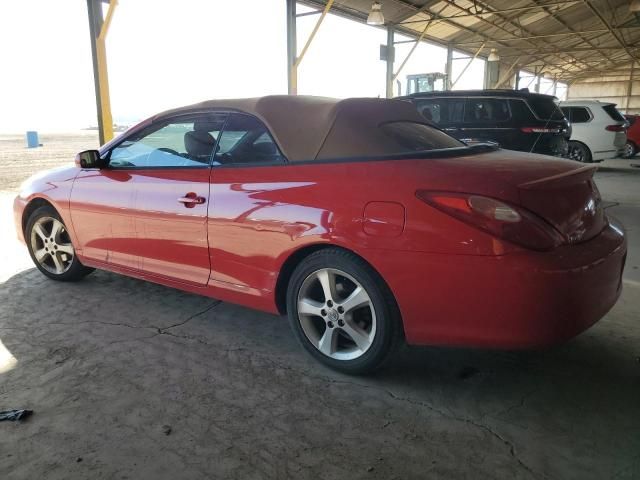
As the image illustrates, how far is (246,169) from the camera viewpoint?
2695 mm

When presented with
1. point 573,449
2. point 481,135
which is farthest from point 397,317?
point 481,135

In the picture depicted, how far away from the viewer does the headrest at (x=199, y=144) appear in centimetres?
293

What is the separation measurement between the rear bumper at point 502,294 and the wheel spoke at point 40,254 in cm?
300

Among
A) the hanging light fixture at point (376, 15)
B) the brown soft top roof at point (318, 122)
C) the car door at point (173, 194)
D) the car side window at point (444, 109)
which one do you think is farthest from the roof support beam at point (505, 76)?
the car door at point (173, 194)

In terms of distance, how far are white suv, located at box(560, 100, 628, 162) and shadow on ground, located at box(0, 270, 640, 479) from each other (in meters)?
9.87

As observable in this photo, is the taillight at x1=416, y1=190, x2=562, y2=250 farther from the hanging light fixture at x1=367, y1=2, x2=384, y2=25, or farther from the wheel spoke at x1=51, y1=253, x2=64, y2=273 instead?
the hanging light fixture at x1=367, y1=2, x2=384, y2=25

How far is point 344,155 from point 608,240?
1334 millimetres

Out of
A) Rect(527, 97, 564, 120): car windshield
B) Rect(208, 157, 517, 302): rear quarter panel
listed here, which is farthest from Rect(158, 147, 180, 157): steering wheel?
Rect(527, 97, 564, 120): car windshield

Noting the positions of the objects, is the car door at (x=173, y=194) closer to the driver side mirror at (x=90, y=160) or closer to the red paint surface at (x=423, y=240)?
the red paint surface at (x=423, y=240)

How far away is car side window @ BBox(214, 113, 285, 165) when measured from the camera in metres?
2.71

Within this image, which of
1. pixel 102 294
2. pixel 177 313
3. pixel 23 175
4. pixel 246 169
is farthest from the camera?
pixel 23 175

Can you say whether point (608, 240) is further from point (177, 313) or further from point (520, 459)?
point (177, 313)

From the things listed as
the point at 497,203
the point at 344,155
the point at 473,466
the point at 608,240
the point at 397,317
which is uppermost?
the point at 344,155

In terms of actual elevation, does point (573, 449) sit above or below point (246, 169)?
below
